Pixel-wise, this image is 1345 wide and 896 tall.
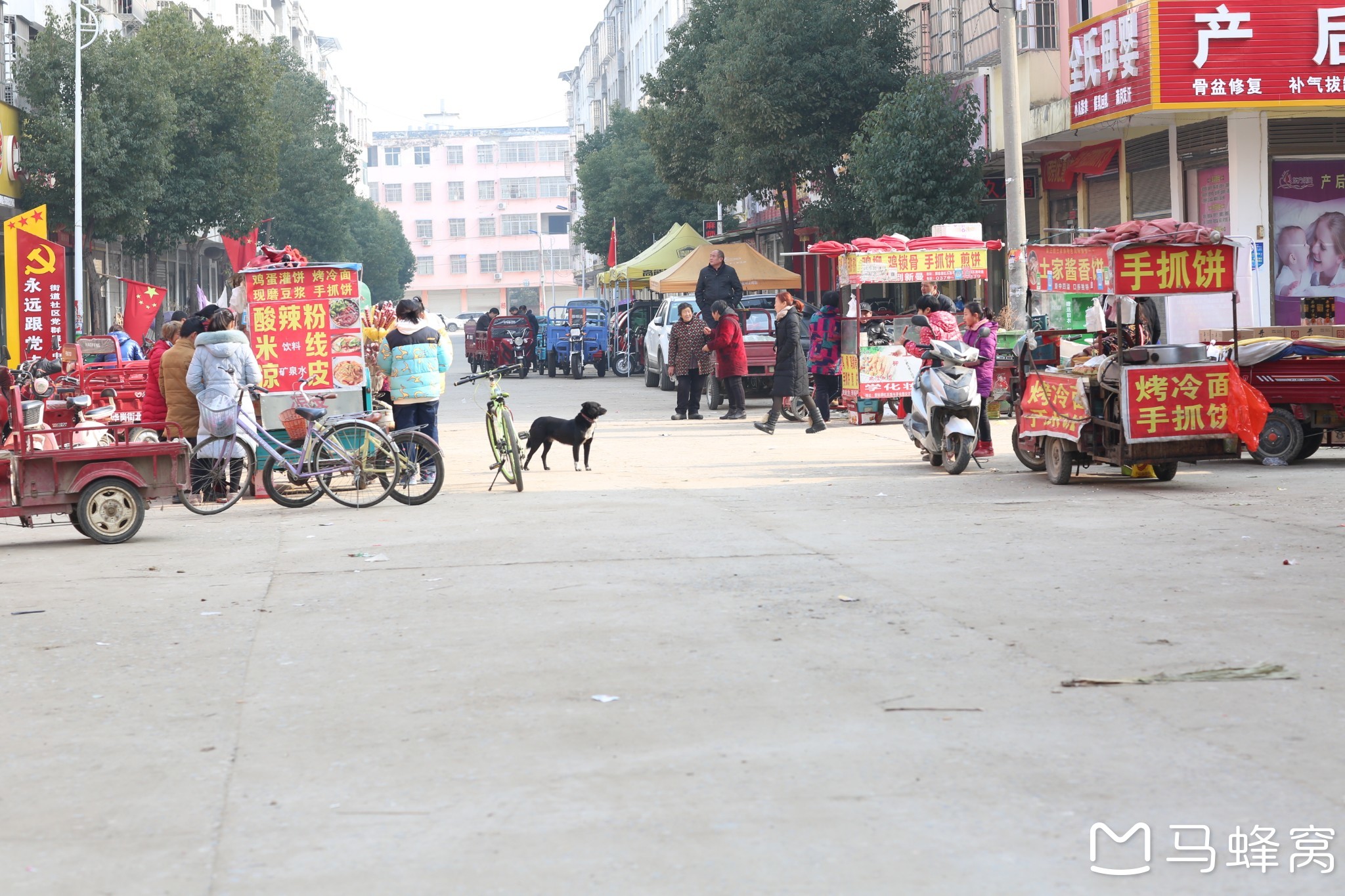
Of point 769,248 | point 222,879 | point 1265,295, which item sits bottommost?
point 222,879

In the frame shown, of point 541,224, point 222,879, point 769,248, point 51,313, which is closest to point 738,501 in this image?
point 222,879

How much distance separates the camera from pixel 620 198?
59594 mm

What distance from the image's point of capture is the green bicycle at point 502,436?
1383cm

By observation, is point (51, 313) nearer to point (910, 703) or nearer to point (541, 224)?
point (910, 703)

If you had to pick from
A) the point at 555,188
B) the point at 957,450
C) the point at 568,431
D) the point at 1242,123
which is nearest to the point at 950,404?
the point at 957,450

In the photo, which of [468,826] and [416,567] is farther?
[416,567]

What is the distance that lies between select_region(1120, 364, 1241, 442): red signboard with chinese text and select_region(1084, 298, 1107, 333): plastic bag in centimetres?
73

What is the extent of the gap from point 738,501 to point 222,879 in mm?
8523

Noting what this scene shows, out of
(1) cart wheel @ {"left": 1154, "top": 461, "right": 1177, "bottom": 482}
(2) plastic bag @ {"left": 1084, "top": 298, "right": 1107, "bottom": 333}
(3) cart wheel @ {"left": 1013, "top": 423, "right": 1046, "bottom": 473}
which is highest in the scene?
(2) plastic bag @ {"left": 1084, "top": 298, "right": 1107, "bottom": 333}

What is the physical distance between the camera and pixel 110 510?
37.2 ft

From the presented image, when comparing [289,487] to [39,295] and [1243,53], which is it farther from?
[1243,53]

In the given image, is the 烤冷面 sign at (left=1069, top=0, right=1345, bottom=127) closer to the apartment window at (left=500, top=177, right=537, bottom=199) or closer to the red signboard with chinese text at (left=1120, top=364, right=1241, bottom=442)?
the red signboard with chinese text at (left=1120, top=364, right=1241, bottom=442)

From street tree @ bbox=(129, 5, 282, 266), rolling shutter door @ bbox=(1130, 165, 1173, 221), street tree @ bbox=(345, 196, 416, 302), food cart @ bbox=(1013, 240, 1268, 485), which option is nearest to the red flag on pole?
rolling shutter door @ bbox=(1130, 165, 1173, 221)

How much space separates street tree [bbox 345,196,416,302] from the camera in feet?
292
